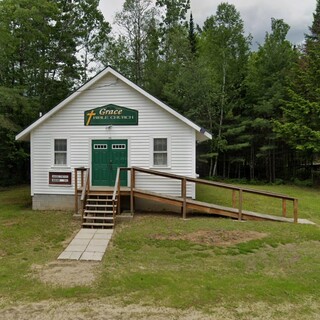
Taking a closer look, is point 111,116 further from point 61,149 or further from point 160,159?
point 160,159

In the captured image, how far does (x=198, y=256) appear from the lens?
262 inches

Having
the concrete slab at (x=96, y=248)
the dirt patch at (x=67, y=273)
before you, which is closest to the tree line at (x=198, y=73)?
the concrete slab at (x=96, y=248)

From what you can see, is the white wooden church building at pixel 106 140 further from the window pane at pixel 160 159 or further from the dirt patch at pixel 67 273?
the dirt patch at pixel 67 273

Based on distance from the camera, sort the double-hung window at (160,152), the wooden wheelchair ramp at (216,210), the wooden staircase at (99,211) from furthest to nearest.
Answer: the double-hung window at (160,152)
the wooden wheelchair ramp at (216,210)
the wooden staircase at (99,211)

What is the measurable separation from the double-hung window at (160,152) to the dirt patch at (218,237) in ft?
13.0

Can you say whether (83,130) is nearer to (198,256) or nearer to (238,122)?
(198,256)

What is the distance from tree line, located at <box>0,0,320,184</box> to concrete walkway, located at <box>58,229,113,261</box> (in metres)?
15.1

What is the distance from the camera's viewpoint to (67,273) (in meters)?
5.69

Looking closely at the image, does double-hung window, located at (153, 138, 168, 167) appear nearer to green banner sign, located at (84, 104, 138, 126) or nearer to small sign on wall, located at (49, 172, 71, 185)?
green banner sign, located at (84, 104, 138, 126)

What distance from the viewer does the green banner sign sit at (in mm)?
11969

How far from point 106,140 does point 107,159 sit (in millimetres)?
779

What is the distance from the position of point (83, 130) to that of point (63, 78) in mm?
15077

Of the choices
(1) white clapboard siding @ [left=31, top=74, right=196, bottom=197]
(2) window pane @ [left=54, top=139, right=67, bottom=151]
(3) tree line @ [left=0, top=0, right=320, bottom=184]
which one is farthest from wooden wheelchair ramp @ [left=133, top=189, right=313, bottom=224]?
(3) tree line @ [left=0, top=0, right=320, bottom=184]

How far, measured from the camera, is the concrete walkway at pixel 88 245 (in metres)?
6.68
